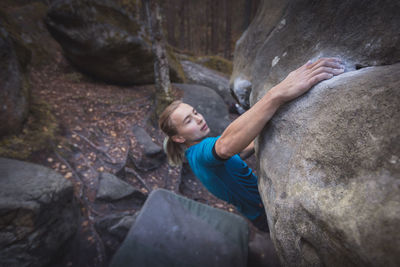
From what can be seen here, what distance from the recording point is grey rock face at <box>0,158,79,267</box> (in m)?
1.95

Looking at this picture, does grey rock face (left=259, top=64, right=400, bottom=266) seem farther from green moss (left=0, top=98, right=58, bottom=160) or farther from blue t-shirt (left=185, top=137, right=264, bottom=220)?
green moss (left=0, top=98, right=58, bottom=160)

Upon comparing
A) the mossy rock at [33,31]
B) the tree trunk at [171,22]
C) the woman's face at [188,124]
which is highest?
the tree trunk at [171,22]

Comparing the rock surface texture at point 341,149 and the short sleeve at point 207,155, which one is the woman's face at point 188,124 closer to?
the short sleeve at point 207,155

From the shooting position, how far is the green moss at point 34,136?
2973 mm

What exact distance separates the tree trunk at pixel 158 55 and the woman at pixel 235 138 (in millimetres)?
3123

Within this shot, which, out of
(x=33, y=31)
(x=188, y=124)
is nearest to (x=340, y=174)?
(x=188, y=124)

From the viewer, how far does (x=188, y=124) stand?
5.75 ft

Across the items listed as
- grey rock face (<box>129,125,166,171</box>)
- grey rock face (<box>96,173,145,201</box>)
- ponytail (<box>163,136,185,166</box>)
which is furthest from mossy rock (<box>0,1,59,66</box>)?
ponytail (<box>163,136,185,166</box>)

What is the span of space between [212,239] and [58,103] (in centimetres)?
434

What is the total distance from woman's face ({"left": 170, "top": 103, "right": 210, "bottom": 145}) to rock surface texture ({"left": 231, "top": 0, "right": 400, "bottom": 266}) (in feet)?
1.90

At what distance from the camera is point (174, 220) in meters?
2.32

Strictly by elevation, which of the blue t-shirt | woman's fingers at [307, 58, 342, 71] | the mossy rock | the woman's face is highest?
the mossy rock

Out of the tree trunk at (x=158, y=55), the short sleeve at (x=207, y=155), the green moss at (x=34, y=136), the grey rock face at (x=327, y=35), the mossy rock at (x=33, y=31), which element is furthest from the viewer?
the mossy rock at (x=33, y=31)

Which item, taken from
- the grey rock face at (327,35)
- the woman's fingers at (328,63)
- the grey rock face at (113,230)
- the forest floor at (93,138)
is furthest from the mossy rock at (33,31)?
the woman's fingers at (328,63)
